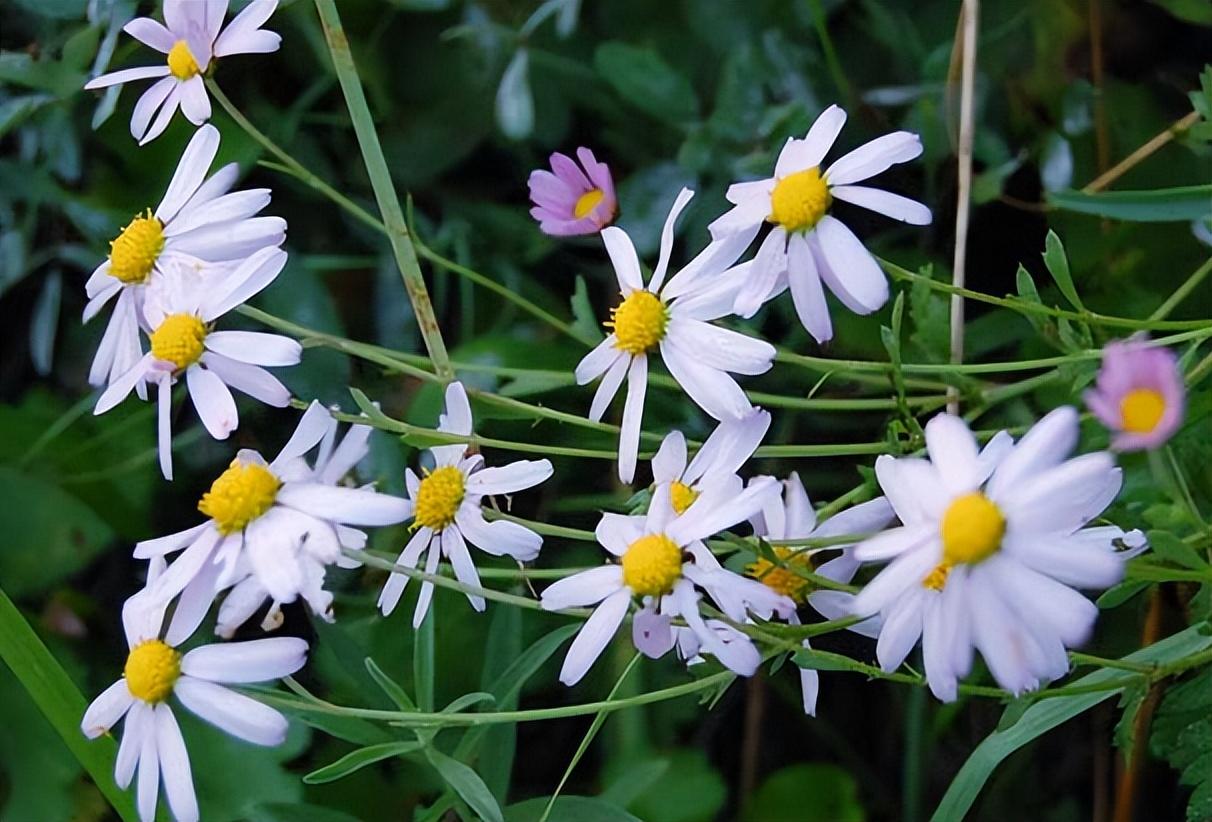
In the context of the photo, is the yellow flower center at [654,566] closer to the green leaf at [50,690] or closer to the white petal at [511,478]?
the white petal at [511,478]

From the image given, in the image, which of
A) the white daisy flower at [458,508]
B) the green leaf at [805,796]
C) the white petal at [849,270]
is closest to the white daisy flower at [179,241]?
the white daisy flower at [458,508]

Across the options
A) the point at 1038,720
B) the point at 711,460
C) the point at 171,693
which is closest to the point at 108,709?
the point at 171,693

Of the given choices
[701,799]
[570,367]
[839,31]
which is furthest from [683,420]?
[839,31]

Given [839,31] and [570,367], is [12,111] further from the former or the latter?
[839,31]

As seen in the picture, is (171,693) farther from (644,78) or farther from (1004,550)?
(644,78)

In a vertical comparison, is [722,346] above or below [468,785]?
above

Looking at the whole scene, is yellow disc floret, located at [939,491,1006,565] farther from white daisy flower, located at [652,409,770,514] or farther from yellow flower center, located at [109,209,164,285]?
yellow flower center, located at [109,209,164,285]
